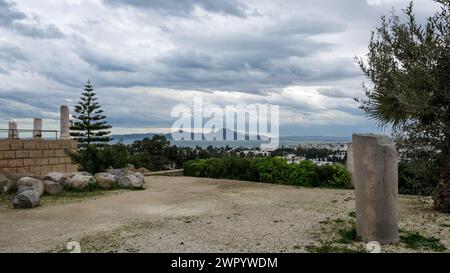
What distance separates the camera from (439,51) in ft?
24.1

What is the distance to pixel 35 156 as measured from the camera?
50.1ft

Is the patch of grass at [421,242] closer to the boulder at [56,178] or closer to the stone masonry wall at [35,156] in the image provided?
the boulder at [56,178]

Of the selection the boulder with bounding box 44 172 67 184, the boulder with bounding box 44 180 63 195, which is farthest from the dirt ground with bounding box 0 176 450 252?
the boulder with bounding box 44 172 67 184

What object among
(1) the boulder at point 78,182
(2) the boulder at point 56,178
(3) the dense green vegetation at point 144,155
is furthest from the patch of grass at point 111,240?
(3) the dense green vegetation at point 144,155

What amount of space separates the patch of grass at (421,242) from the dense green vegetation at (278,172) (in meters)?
6.47

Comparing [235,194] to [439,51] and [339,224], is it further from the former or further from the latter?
[439,51]

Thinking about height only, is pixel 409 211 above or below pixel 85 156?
below

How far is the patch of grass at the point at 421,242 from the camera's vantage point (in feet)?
17.6

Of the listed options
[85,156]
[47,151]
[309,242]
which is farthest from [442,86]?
[47,151]

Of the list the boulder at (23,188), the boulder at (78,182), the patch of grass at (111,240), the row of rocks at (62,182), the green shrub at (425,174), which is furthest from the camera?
the boulder at (78,182)

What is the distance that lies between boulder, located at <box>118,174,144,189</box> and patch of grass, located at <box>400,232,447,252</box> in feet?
25.8

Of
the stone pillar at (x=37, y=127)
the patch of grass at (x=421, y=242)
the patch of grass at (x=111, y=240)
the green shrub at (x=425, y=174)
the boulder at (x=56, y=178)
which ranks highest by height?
the stone pillar at (x=37, y=127)

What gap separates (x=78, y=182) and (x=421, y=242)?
28.9 feet
